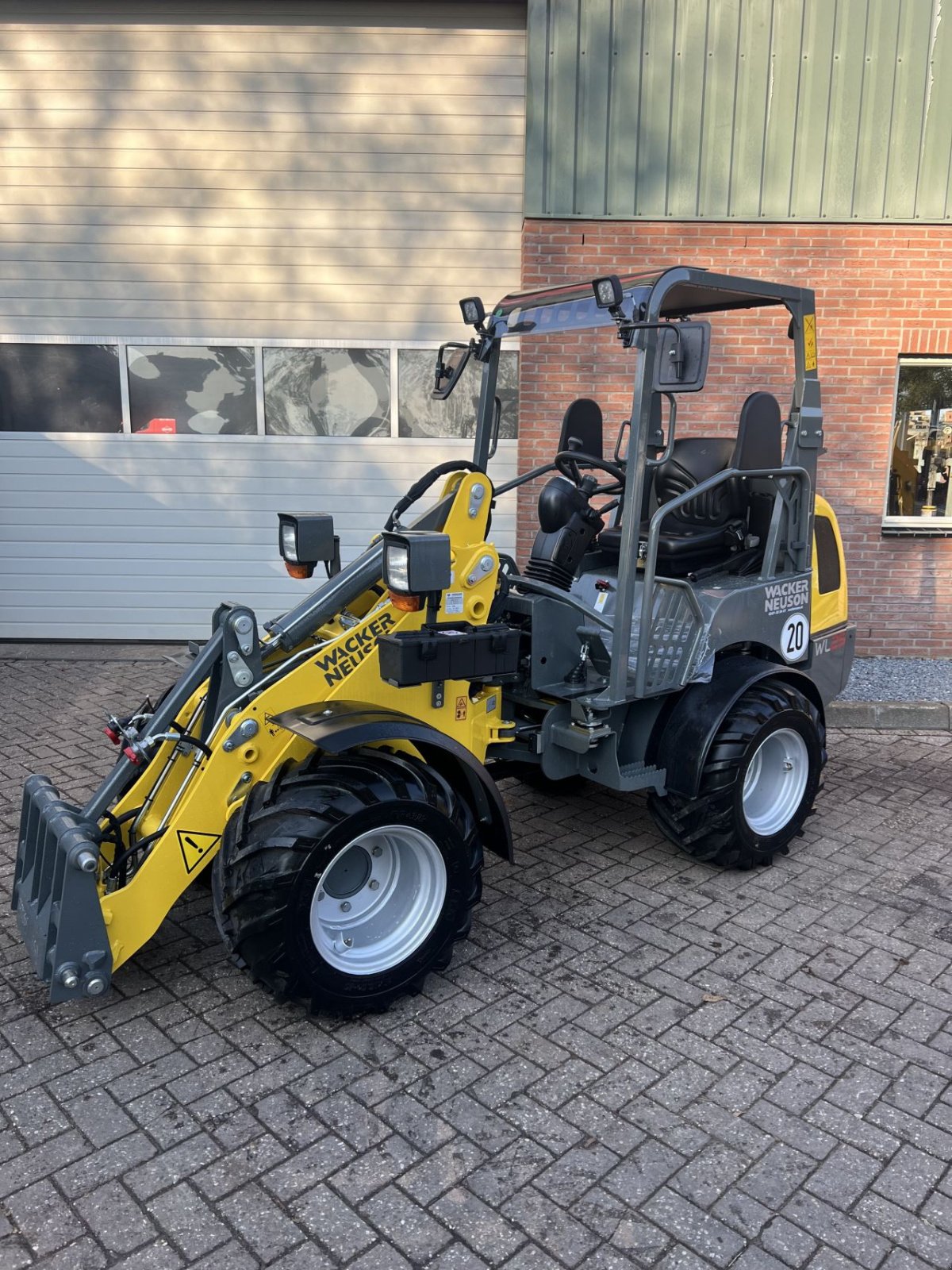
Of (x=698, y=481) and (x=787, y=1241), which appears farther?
(x=698, y=481)

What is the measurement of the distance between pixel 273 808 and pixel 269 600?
5.62 metres

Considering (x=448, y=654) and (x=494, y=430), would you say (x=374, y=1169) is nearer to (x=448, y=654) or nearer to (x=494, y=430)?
(x=448, y=654)

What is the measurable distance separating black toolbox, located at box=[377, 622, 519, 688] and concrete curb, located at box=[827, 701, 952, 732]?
149 inches

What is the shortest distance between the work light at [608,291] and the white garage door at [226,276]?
463 centimetres

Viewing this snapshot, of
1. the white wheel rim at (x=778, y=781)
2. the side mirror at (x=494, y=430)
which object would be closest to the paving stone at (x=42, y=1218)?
the white wheel rim at (x=778, y=781)

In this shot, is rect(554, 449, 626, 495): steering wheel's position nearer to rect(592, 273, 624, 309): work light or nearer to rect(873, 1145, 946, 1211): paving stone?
rect(592, 273, 624, 309): work light

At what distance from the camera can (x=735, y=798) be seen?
4406 mm

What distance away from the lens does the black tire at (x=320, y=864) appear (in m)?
3.18

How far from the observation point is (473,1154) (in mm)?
2811

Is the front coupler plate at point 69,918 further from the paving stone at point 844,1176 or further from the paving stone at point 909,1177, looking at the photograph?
the paving stone at point 909,1177

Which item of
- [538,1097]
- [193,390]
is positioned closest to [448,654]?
[538,1097]

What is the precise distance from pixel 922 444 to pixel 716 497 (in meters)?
4.24

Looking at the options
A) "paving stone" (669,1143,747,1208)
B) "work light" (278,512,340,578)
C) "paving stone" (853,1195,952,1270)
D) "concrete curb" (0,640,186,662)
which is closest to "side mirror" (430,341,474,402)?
"work light" (278,512,340,578)

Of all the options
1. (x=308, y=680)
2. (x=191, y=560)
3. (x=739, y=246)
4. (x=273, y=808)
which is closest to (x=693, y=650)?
(x=308, y=680)
